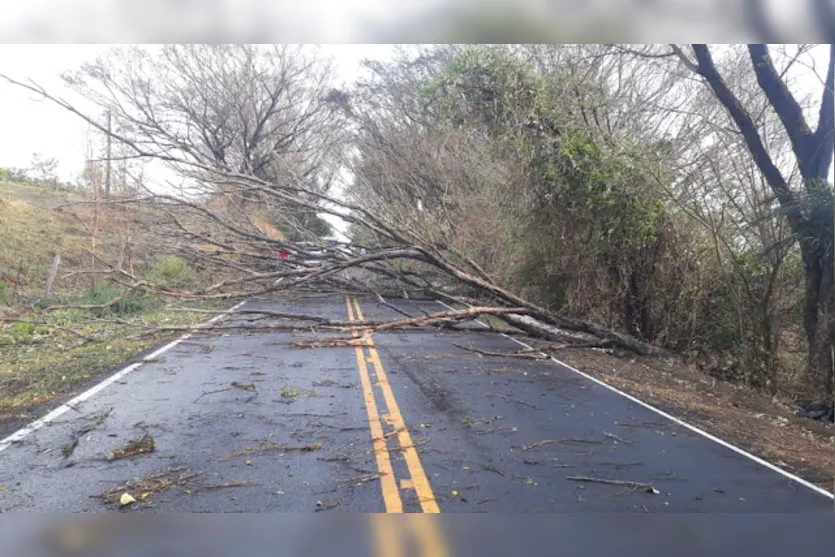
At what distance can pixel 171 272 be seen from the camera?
15898 millimetres

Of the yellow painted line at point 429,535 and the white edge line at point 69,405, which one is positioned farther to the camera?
the white edge line at point 69,405

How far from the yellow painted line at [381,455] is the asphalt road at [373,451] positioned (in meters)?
0.02

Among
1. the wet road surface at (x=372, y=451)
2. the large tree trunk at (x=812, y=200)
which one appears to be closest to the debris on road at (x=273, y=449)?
the wet road surface at (x=372, y=451)

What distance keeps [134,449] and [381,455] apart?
6.27 feet

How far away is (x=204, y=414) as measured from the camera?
24.0 ft

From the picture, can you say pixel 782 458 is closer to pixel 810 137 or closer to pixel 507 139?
pixel 810 137

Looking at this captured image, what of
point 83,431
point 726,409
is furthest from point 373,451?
point 726,409

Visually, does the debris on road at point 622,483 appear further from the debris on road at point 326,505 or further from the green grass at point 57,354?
the green grass at point 57,354

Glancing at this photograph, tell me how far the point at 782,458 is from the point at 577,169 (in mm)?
7765

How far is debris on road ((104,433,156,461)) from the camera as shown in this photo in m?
5.86

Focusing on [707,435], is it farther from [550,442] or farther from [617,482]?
[617,482]

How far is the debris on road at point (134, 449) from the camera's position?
5863 mm

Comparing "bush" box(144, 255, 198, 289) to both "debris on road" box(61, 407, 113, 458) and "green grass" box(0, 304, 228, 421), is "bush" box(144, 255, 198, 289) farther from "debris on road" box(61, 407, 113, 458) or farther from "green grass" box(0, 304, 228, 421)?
"debris on road" box(61, 407, 113, 458)
